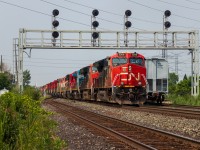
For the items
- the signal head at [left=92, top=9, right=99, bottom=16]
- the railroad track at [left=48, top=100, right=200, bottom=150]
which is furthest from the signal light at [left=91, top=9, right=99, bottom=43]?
the railroad track at [left=48, top=100, right=200, bottom=150]

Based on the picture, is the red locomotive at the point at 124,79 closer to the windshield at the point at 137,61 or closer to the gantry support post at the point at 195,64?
the windshield at the point at 137,61

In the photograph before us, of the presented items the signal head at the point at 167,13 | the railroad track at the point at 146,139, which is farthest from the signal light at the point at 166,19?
the railroad track at the point at 146,139

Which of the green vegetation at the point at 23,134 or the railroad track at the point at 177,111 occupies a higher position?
the green vegetation at the point at 23,134

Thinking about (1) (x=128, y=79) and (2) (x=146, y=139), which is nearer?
(2) (x=146, y=139)

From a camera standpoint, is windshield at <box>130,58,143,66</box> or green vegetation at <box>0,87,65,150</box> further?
windshield at <box>130,58,143,66</box>

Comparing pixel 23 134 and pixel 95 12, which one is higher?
pixel 95 12

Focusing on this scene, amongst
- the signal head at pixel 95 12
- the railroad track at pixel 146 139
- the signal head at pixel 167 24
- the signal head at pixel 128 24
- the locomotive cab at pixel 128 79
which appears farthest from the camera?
the signal head at pixel 167 24

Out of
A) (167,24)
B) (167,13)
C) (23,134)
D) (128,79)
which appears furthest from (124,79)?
(167,13)

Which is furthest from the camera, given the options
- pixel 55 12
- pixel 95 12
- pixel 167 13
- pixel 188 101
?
pixel 167 13

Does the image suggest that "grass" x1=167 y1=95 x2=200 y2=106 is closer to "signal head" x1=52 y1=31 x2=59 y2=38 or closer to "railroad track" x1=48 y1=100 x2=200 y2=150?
"signal head" x1=52 y1=31 x2=59 y2=38

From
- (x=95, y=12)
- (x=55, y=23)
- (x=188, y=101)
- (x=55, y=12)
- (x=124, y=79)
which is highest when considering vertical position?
(x=95, y=12)

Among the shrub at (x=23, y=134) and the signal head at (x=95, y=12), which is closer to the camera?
the shrub at (x=23, y=134)

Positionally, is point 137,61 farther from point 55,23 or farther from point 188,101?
point 55,23

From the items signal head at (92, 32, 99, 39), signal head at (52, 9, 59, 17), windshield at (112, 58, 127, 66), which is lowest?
windshield at (112, 58, 127, 66)
